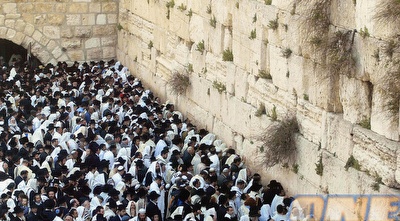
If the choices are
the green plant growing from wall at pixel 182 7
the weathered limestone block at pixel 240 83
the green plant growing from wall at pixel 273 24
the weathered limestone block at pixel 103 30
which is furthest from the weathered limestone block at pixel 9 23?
the green plant growing from wall at pixel 273 24

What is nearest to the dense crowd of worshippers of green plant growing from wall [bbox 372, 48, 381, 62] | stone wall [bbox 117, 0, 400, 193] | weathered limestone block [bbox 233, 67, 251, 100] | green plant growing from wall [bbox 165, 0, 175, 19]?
stone wall [bbox 117, 0, 400, 193]

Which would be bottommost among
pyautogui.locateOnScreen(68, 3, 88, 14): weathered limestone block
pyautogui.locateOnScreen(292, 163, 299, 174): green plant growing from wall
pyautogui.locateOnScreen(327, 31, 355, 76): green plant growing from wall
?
pyautogui.locateOnScreen(68, 3, 88, 14): weathered limestone block

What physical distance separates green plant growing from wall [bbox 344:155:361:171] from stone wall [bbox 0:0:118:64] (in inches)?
528

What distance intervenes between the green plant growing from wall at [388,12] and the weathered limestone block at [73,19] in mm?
14142

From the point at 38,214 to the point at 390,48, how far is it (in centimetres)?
543

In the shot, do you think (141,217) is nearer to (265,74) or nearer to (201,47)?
(265,74)

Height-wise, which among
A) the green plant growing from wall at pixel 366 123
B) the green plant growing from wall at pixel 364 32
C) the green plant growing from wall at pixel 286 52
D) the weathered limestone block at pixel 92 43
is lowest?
the weathered limestone block at pixel 92 43

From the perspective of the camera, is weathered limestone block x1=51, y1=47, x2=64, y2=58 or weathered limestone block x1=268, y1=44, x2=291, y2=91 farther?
weathered limestone block x1=51, y1=47, x2=64, y2=58

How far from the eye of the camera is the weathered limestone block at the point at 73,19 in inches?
977

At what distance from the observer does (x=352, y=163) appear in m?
12.7

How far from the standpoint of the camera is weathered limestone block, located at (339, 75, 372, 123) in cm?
1245

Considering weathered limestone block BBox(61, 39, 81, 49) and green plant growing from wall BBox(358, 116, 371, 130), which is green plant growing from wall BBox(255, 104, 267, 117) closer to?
green plant growing from wall BBox(358, 116, 371, 130)

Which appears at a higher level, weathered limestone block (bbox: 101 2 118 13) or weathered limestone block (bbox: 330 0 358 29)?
weathered limestone block (bbox: 330 0 358 29)

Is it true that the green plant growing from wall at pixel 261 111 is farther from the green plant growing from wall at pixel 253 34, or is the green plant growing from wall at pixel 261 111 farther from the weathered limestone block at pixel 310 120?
the weathered limestone block at pixel 310 120
